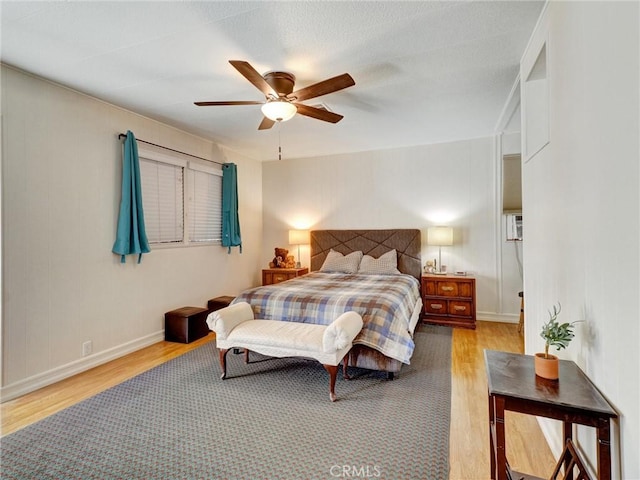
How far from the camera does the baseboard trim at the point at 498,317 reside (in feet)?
14.2

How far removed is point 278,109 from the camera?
2.49 meters

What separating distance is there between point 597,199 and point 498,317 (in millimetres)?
3614

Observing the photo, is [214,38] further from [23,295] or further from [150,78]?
[23,295]

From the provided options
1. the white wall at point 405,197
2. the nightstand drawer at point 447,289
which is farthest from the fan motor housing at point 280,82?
the nightstand drawer at point 447,289

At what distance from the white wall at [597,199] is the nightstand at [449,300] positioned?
7.49ft

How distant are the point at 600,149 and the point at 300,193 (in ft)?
15.0

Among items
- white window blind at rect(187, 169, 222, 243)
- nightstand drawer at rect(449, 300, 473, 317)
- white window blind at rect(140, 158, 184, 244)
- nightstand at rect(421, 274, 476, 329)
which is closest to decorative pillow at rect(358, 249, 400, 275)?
nightstand at rect(421, 274, 476, 329)

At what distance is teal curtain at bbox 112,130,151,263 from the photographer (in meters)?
3.27

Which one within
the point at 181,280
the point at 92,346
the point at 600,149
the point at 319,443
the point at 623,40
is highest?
the point at 623,40

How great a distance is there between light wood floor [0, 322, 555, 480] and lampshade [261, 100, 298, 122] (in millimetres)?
2560

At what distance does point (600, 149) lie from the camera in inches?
50.1

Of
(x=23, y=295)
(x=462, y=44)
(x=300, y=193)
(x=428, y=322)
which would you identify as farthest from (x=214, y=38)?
(x=428, y=322)

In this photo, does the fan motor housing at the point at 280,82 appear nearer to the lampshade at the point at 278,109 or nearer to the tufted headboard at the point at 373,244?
the lampshade at the point at 278,109

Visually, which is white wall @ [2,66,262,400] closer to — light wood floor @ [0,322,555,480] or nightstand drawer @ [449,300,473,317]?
light wood floor @ [0,322,555,480]
